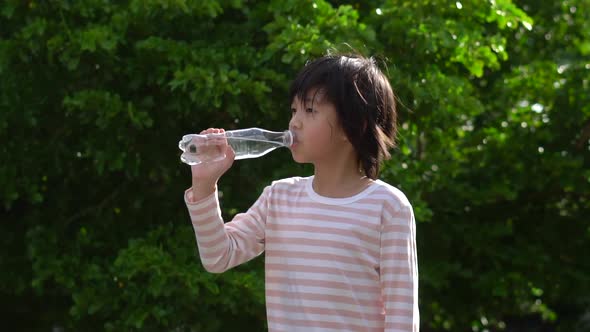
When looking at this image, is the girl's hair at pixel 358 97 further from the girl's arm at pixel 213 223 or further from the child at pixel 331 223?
the girl's arm at pixel 213 223

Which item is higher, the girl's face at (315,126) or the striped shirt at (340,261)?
the girl's face at (315,126)

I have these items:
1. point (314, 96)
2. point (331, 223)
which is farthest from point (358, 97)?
point (331, 223)

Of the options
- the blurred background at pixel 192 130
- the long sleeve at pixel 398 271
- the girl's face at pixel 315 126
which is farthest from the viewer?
the blurred background at pixel 192 130

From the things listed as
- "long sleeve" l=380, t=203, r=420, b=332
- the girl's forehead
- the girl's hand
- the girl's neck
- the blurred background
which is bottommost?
the blurred background

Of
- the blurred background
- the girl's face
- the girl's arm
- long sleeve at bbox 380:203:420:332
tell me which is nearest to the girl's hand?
the girl's arm

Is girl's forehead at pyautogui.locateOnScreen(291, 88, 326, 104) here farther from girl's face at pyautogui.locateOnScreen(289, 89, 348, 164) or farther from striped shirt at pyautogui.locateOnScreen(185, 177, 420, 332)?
striped shirt at pyautogui.locateOnScreen(185, 177, 420, 332)

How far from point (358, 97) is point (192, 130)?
6.14ft

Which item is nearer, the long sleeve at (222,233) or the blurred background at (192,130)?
the long sleeve at (222,233)

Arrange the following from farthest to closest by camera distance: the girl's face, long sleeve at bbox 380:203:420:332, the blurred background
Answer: the blurred background
the girl's face
long sleeve at bbox 380:203:420:332

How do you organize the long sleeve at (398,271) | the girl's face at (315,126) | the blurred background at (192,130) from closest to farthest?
the long sleeve at (398,271) < the girl's face at (315,126) < the blurred background at (192,130)

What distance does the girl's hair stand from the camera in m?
2.44

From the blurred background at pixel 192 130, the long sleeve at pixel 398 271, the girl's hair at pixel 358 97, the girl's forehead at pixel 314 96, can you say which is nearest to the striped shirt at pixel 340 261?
the long sleeve at pixel 398 271

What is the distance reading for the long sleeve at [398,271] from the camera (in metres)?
2.33

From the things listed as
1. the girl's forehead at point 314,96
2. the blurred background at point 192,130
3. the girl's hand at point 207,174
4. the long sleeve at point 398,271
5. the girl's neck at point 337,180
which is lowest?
the blurred background at point 192,130
